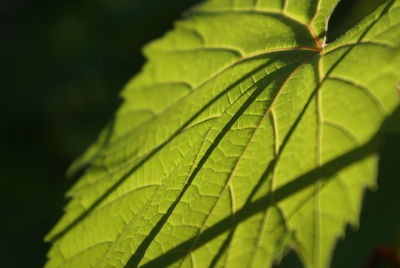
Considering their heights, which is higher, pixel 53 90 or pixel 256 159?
pixel 53 90

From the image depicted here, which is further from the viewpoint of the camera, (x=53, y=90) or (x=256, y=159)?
(x=53, y=90)

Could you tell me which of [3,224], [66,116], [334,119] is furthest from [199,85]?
[66,116]

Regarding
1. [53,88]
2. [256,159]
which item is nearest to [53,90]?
[53,88]

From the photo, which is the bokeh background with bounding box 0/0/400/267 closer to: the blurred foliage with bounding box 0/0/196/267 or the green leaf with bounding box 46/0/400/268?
the blurred foliage with bounding box 0/0/196/267

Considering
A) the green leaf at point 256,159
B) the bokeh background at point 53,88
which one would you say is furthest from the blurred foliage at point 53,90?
the green leaf at point 256,159

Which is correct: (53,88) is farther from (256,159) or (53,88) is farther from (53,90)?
(256,159)

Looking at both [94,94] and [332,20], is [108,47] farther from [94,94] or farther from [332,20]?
[332,20]
